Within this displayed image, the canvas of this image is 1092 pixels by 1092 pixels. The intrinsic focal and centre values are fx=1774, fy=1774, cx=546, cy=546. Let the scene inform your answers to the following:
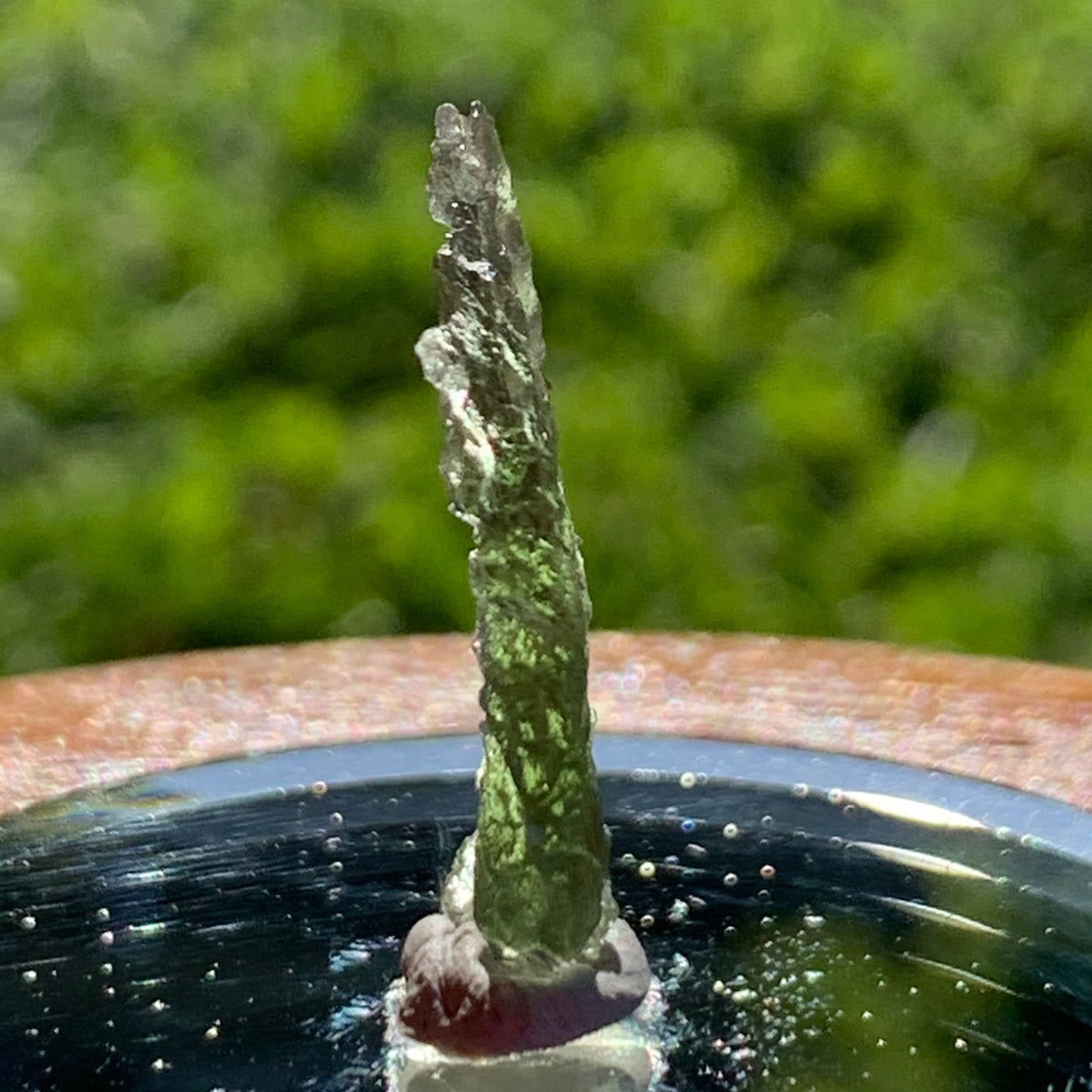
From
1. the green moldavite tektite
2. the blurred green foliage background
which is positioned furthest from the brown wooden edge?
the blurred green foliage background

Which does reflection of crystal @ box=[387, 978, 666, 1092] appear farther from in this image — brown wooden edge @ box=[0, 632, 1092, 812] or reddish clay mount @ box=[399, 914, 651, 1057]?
brown wooden edge @ box=[0, 632, 1092, 812]

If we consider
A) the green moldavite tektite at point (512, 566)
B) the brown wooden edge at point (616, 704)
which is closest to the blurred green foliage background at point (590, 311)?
the brown wooden edge at point (616, 704)

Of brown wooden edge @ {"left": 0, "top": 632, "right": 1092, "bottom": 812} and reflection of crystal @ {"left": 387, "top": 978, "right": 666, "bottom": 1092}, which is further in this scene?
brown wooden edge @ {"left": 0, "top": 632, "right": 1092, "bottom": 812}

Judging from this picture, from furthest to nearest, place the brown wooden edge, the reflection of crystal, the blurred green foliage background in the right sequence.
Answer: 1. the blurred green foliage background
2. the brown wooden edge
3. the reflection of crystal

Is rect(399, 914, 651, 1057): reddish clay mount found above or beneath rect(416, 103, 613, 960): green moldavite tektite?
beneath

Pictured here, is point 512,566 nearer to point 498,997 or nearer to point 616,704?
point 498,997

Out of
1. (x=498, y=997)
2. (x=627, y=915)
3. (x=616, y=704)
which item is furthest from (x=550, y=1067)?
(x=616, y=704)
